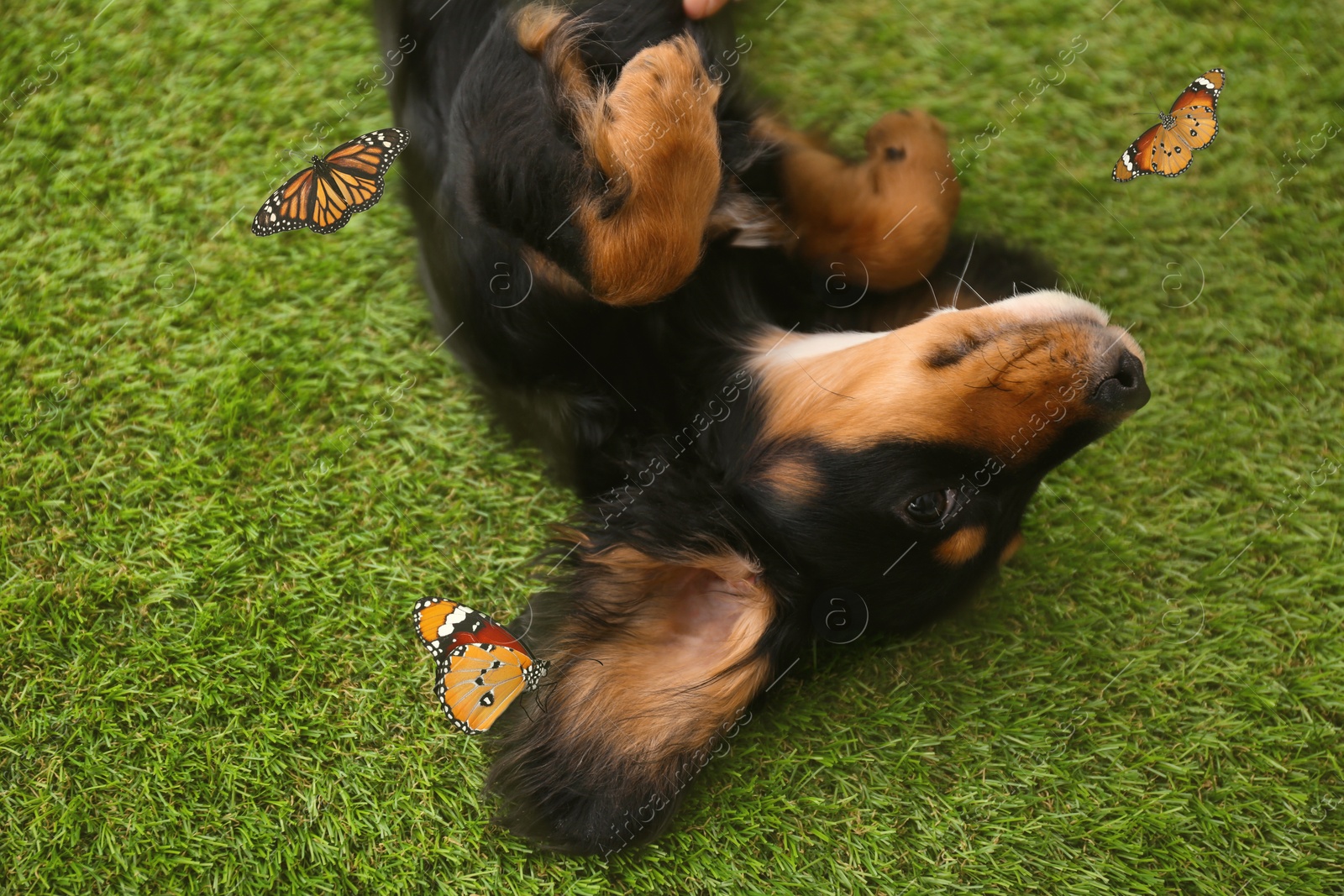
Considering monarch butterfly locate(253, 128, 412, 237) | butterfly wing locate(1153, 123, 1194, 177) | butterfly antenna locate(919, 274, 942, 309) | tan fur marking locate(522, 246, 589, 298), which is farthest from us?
butterfly antenna locate(919, 274, 942, 309)

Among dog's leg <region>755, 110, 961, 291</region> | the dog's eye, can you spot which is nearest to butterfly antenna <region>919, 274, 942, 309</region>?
dog's leg <region>755, 110, 961, 291</region>

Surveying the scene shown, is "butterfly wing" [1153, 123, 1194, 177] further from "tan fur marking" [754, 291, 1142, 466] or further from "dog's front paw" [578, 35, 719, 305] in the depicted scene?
"dog's front paw" [578, 35, 719, 305]

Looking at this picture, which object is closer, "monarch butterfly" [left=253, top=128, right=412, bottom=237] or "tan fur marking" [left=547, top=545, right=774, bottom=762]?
"monarch butterfly" [left=253, top=128, right=412, bottom=237]

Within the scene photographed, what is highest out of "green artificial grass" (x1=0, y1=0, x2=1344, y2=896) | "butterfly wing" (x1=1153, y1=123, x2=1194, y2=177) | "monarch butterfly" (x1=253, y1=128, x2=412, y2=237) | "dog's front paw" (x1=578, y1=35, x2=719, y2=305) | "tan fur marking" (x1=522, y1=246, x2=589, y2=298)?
"monarch butterfly" (x1=253, y1=128, x2=412, y2=237)

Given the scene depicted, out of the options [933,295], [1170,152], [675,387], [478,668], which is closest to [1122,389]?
[933,295]

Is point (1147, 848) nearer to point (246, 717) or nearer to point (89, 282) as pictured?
point (246, 717)

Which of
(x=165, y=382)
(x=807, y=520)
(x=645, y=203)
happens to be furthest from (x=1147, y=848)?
(x=165, y=382)
